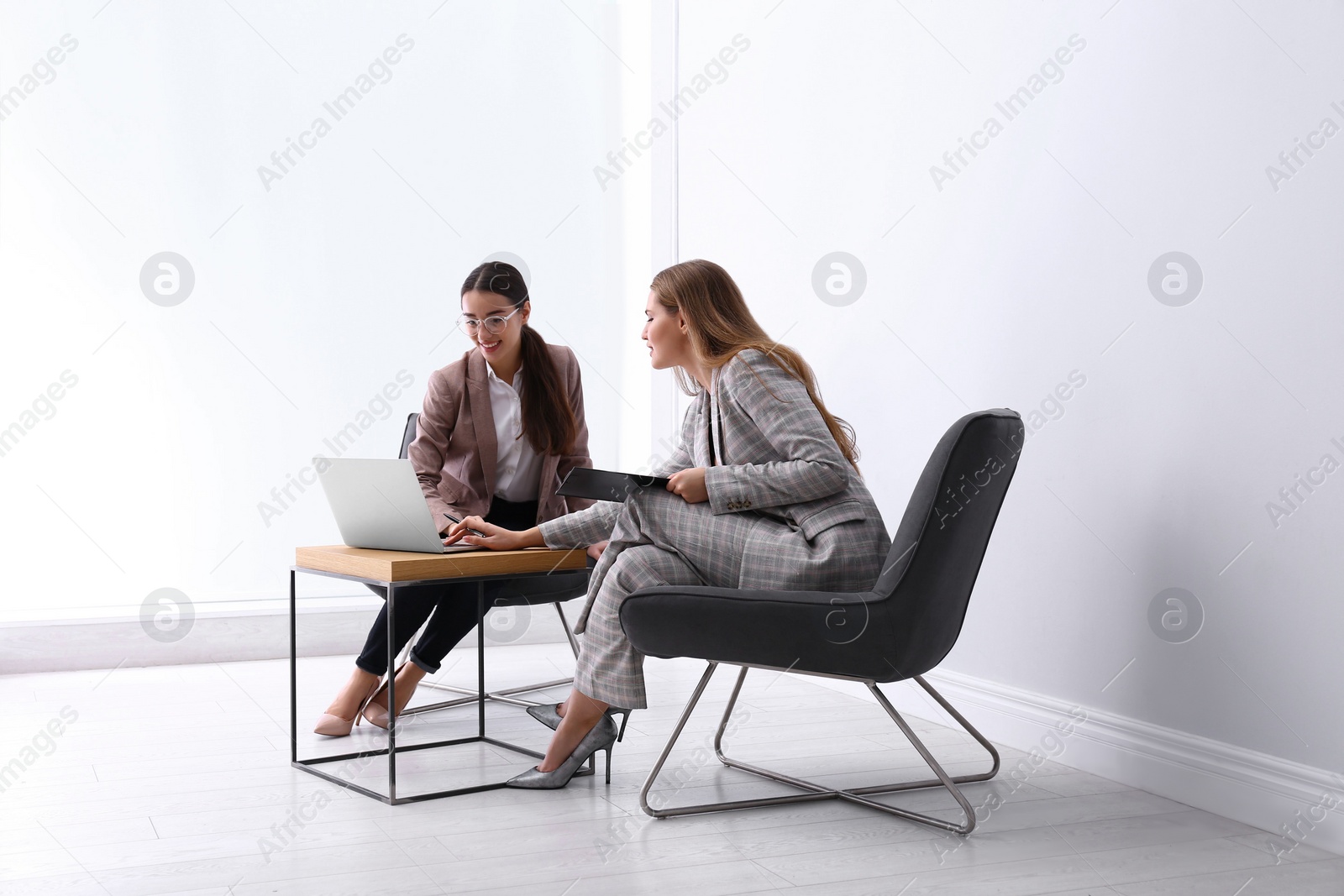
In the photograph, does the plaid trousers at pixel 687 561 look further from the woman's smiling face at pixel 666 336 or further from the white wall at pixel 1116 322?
the white wall at pixel 1116 322

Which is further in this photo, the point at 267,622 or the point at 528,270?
the point at 528,270

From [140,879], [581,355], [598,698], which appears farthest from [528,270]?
[140,879]

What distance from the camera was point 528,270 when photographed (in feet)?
14.7

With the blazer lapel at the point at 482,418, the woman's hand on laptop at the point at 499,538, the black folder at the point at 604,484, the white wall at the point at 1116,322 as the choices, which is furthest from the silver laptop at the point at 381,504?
the white wall at the point at 1116,322

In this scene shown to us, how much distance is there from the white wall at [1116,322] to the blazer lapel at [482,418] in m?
1.08

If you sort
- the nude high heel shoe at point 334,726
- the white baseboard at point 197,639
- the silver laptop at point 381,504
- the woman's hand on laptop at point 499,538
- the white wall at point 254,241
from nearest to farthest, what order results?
the silver laptop at point 381,504, the woman's hand on laptop at point 499,538, the nude high heel shoe at point 334,726, the white baseboard at point 197,639, the white wall at point 254,241

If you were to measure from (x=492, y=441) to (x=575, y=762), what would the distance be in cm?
94

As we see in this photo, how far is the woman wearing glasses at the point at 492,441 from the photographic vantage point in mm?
2787

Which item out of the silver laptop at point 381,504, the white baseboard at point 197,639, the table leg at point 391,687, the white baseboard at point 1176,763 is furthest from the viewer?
the white baseboard at point 197,639

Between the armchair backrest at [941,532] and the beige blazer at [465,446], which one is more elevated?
the armchair backrest at [941,532]

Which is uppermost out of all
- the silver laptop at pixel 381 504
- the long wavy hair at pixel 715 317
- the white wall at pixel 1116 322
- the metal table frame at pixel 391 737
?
the white wall at pixel 1116 322

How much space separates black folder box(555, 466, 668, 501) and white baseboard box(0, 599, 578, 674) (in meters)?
2.17

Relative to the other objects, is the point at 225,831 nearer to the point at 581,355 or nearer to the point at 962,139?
the point at 962,139

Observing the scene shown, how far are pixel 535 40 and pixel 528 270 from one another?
0.91m
